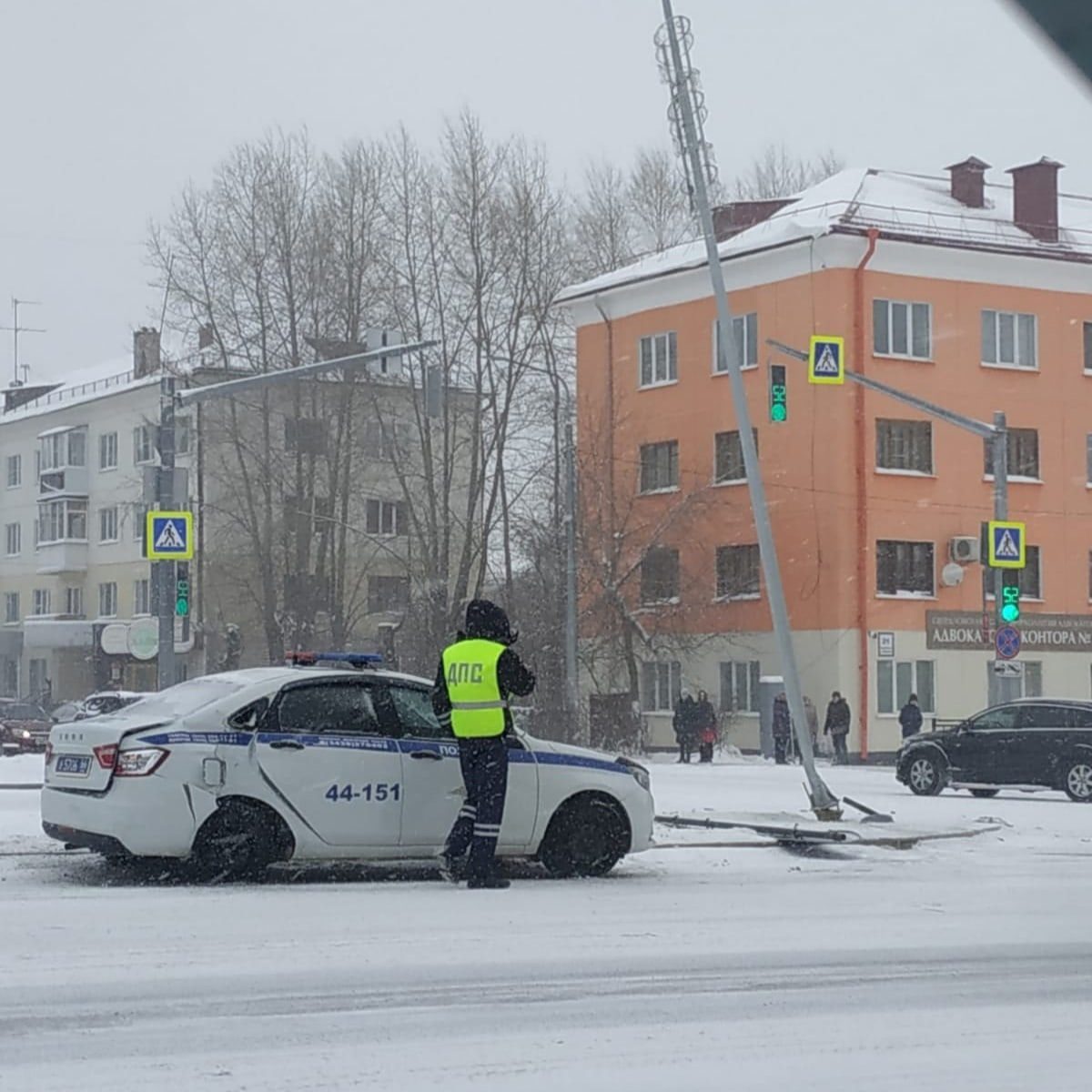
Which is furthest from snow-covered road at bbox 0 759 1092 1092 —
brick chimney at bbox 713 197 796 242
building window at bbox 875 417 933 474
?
brick chimney at bbox 713 197 796 242

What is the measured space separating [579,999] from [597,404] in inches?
1823

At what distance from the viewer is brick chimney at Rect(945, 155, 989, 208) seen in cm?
5162

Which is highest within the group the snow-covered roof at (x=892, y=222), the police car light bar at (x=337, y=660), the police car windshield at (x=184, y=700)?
the snow-covered roof at (x=892, y=222)

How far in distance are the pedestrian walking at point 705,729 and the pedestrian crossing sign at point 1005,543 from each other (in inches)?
462

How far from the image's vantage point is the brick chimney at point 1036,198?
5112 centimetres

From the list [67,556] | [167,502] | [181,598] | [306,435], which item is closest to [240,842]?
[167,502]

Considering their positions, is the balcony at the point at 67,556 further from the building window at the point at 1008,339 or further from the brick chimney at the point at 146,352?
the building window at the point at 1008,339

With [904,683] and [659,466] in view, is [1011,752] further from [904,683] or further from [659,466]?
[659,466]

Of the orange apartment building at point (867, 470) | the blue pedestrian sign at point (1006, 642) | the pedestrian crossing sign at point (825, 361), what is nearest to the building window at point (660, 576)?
the orange apartment building at point (867, 470)

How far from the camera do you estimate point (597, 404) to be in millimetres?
54219

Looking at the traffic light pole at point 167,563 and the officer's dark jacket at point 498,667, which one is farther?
the traffic light pole at point 167,563

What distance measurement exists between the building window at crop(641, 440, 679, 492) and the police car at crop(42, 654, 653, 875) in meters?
39.0

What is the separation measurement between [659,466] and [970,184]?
10822 mm

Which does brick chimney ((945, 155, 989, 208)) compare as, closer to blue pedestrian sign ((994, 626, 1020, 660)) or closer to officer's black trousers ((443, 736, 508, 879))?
blue pedestrian sign ((994, 626, 1020, 660))
